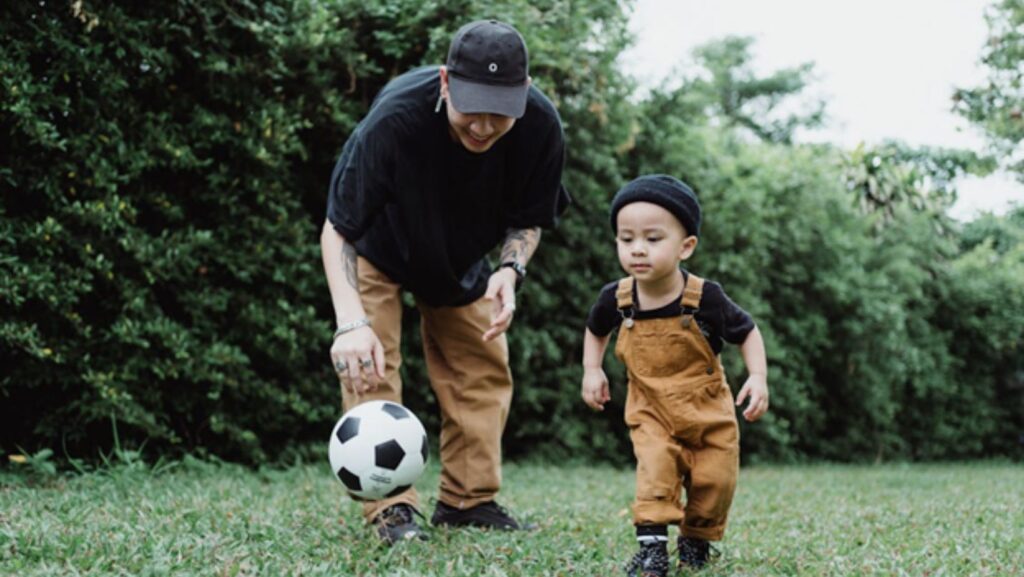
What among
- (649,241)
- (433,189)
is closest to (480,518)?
(433,189)

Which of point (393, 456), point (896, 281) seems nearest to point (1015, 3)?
point (896, 281)

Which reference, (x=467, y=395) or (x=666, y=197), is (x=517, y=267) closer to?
(x=467, y=395)

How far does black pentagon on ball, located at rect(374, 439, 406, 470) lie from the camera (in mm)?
3402

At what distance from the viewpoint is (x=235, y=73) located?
5.86 metres

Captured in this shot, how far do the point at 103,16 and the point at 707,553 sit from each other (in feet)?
13.1

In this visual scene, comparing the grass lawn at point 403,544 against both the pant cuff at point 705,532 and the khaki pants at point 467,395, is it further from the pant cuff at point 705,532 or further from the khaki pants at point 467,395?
the khaki pants at point 467,395

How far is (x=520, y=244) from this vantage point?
4.01m

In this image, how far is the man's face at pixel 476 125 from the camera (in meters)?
3.46

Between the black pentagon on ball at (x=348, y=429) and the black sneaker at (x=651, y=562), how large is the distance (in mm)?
1004

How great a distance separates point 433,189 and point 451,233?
0.23 m

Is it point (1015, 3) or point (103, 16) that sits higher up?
point (1015, 3)

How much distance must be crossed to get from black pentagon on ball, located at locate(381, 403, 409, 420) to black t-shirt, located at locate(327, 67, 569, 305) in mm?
555

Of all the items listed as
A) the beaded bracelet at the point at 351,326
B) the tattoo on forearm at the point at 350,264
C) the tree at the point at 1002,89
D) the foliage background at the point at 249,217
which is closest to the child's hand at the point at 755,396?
the beaded bracelet at the point at 351,326

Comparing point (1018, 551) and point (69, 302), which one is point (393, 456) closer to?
point (1018, 551)
